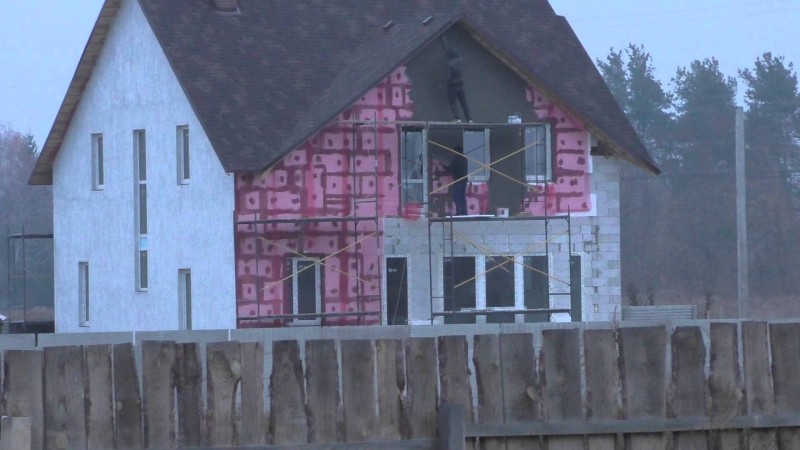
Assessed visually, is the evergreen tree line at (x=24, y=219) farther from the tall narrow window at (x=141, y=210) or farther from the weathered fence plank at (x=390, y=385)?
the weathered fence plank at (x=390, y=385)

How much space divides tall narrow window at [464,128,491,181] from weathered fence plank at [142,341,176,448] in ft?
79.4

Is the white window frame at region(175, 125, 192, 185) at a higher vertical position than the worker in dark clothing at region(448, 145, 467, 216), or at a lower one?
higher

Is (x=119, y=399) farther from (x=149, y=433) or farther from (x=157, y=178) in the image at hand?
(x=157, y=178)

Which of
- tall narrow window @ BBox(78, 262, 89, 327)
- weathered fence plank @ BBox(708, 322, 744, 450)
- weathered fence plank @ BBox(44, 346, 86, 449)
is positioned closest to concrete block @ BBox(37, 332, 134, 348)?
weathered fence plank @ BBox(44, 346, 86, 449)

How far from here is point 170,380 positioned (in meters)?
6.24

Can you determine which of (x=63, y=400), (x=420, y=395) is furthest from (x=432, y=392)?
(x=63, y=400)

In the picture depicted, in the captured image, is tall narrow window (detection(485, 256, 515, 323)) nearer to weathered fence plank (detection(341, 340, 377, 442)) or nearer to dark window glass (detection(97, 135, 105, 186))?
dark window glass (detection(97, 135, 105, 186))

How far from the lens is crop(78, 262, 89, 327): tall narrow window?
34.0 m

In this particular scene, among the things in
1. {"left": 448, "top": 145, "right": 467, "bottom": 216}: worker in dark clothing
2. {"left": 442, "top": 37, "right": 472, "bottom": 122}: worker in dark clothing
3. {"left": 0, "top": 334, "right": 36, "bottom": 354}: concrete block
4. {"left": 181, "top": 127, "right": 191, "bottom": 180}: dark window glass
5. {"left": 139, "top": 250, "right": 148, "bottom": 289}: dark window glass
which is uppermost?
{"left": 442, "top": 37, "right": 472, "bottom": 122}: worker in dark clothing

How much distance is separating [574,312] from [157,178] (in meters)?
9.67

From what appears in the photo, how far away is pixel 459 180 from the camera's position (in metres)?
29.6

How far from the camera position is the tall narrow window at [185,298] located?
30.0m

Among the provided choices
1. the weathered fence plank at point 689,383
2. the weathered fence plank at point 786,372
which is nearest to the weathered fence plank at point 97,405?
the weathered fence plank at point 689,383

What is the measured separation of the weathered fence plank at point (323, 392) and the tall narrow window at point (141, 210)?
25.6m
